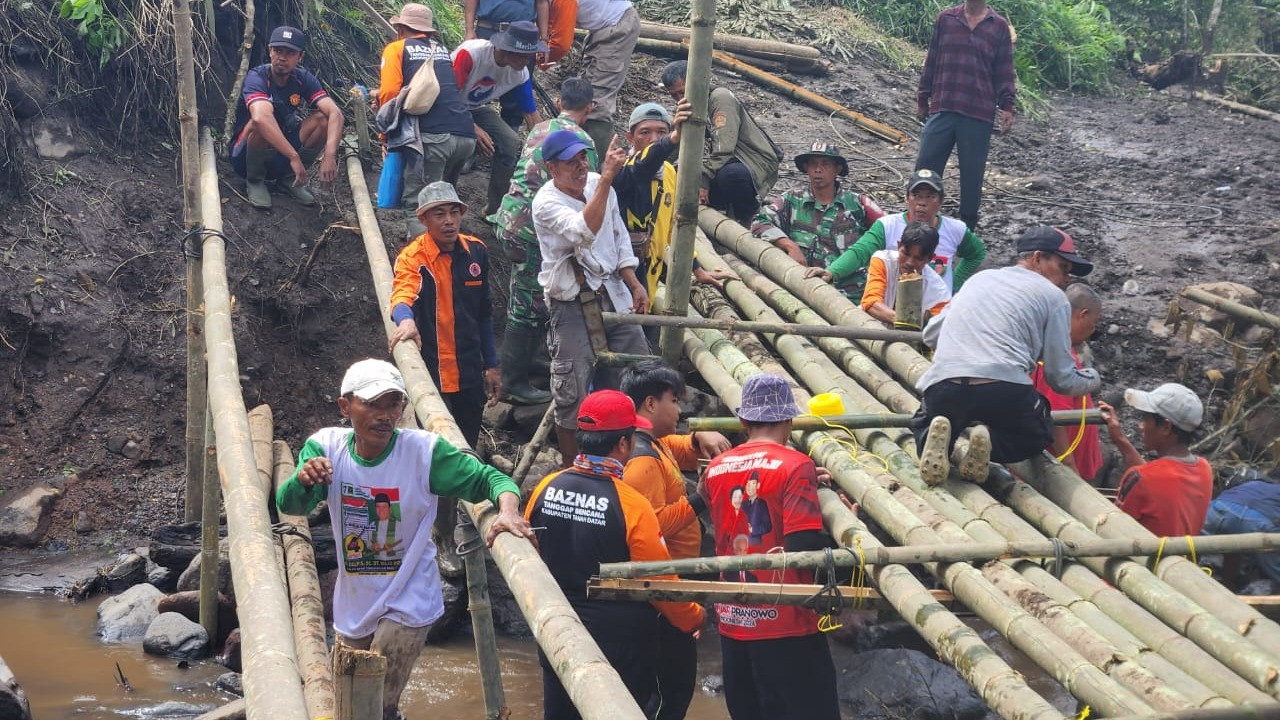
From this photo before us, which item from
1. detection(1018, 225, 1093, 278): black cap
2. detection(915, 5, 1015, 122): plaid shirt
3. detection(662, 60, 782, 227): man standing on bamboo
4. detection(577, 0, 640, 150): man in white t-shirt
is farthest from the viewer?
detection(915, 5, 1015, 122): plaid shirt

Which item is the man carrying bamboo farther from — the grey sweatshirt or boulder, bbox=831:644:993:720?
boulder, bbox=831:644:993:720

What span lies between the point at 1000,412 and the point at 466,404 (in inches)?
104

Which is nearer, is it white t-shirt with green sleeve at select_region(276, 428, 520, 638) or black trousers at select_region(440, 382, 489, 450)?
white t-shirt with green sleeve at select_region(276, 428, 520, 638)

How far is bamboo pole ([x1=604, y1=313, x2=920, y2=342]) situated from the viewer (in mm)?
6004

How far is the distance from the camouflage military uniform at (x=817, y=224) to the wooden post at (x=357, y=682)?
16.0 feet

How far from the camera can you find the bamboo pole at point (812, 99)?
11.1m

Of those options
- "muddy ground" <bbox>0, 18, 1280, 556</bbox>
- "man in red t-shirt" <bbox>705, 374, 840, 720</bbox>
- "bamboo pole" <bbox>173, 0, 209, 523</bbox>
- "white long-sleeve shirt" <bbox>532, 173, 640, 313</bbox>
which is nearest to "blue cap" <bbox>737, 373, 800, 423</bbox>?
"man in red t-shirt" <bbox>705, 374, 840, 720</bbox>

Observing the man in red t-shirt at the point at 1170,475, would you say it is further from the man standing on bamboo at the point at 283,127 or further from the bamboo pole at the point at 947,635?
the man standing on bamboo at the point at 283,127

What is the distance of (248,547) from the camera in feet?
12.7

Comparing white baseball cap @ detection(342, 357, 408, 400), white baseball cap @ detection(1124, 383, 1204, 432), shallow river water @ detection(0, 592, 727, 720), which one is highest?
white baseball cap @ detection(342, 357, 408, 400)

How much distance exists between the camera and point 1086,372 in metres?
4.99

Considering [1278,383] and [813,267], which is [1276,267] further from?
[813,267]

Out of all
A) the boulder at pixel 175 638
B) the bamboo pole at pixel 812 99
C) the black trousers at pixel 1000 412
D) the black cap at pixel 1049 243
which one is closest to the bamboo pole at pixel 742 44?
the bamboo pole at pixel 812 99

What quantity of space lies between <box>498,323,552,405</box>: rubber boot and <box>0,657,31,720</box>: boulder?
10.1 ft
